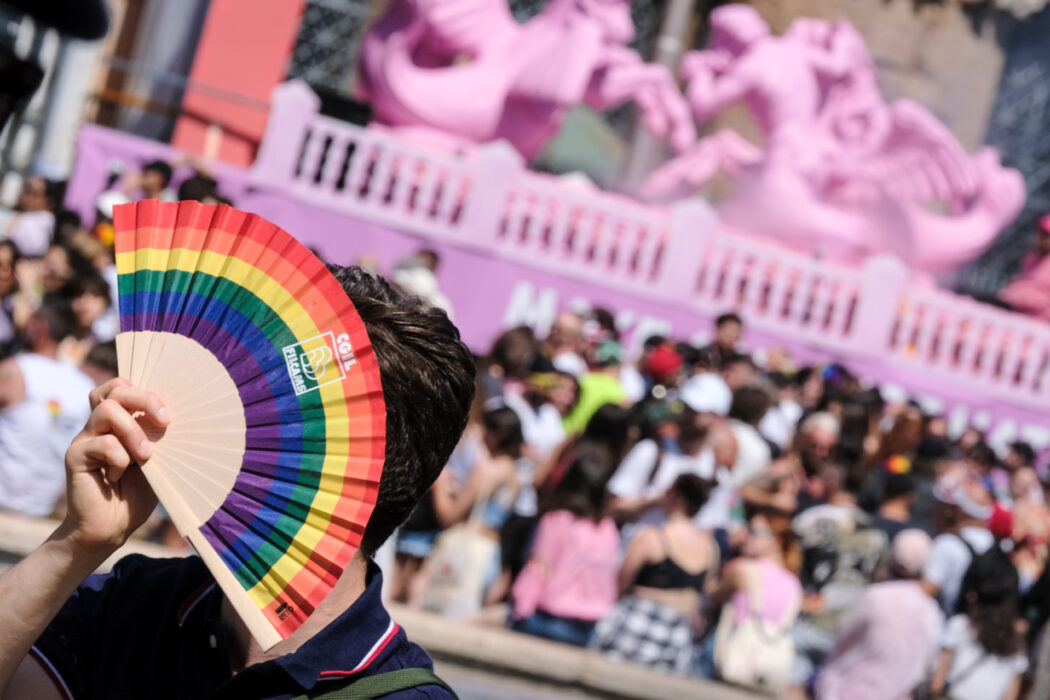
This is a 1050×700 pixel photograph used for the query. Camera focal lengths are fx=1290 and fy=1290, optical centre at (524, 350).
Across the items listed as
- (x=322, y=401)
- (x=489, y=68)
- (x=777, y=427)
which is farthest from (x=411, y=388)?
(x=489, y=68)

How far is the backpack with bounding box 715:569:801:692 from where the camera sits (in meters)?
4.40

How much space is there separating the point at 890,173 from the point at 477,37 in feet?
11.4

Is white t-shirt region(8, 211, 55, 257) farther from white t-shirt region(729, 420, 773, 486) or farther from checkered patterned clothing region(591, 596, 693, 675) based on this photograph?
checkered patterned clothing region(591, 596, 693, 675)

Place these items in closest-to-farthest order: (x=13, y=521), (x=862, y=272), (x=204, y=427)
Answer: (x=204, y=427)
(x=13, y=521)
(x=862, y=272)

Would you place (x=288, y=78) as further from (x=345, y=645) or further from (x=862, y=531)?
(x=345, y=645)

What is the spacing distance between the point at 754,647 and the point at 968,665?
113 centimetres

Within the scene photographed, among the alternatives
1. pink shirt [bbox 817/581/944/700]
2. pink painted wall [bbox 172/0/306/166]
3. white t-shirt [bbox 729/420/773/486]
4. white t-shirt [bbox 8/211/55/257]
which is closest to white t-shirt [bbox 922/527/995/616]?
pink shirt [bbox 817/581/944/700]

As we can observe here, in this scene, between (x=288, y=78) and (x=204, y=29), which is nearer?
(x=204, y=29)

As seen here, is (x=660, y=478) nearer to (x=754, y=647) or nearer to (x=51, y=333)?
(x=754, y=647)

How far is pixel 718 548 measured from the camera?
465 cm

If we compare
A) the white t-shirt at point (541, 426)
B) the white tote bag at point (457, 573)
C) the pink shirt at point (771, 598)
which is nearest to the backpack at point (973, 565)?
the pink shirt at point (771, 598)

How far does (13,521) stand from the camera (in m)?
3.61

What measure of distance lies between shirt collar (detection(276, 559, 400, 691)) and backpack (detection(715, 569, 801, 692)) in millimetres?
3118

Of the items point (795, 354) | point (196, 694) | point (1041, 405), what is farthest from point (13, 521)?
point (1041, 405)
